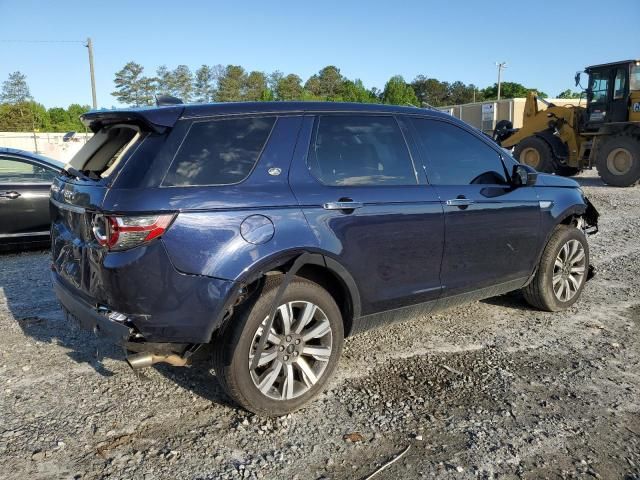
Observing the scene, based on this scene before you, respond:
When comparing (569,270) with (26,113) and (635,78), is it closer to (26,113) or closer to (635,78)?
(635,78)

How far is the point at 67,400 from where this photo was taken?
3.34m

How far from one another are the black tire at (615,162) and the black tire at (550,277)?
1137 cm

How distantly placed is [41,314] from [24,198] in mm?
2799

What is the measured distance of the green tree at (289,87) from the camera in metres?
57.6

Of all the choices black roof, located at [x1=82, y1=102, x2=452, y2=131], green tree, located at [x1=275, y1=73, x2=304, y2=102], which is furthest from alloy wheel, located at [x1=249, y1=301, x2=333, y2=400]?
green tree, located at [x1=275, y1=73, x2=304, y2=102]

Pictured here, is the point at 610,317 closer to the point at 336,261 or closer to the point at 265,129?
the point at 336,261

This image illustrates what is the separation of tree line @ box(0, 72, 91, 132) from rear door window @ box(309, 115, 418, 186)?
2410 inches

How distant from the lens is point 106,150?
3262mm

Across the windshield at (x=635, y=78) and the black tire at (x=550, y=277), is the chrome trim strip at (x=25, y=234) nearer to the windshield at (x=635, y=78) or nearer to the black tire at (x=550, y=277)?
the black tire at (x=550, y=277)

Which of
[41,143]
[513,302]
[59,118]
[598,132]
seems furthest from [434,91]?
[513,302]

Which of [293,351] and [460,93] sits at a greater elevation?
[460,93]

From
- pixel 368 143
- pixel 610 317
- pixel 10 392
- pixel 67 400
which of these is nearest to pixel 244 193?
pixel 368 143

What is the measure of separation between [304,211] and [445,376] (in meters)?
1.60

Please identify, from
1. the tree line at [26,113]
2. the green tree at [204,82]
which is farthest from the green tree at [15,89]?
the green tree at [204,82]
